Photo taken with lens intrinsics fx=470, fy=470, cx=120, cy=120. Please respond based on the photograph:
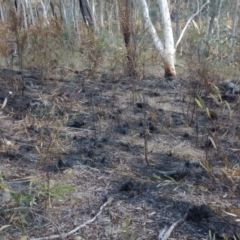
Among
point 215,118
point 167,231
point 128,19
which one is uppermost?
point 128,19

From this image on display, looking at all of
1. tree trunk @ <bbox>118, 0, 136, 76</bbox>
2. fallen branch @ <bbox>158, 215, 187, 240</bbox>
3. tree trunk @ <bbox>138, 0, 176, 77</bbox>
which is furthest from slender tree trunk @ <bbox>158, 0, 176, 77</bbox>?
fallen branch @ <bbox>158, 215, 187, 240</bbox>

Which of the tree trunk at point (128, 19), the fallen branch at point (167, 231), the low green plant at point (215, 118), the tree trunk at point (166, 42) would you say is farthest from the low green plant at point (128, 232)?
the tree trunk at point (166, 42)

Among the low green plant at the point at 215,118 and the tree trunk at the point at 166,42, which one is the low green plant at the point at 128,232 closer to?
the low green plant at the point at 215,118

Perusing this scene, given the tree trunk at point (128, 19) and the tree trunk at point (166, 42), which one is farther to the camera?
the tree trunk at point (166, 42)

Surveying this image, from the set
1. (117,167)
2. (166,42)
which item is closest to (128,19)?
(166,42)

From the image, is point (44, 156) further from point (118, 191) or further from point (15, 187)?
point (118, 191)

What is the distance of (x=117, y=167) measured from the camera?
295 cm

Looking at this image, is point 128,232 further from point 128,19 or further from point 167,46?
point 167,46

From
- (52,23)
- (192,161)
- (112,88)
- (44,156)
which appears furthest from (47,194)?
(52,23)

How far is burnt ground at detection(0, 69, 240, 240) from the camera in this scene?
2.26 metres

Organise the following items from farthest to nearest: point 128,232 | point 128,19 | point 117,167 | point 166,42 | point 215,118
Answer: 1. point 166,42
2. point 128,19
3. point 215,118
4. point 117,167
5. point 128,232

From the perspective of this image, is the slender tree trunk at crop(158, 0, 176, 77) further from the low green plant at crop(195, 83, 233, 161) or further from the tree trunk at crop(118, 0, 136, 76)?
the low green plant at crop(195, 83, 233, 161)

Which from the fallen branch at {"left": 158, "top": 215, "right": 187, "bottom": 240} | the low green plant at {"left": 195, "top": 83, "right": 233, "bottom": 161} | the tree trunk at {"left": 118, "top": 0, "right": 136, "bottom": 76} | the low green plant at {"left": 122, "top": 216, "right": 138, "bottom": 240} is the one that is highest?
the tree trunk at {"left": 118, "top": 0, "right": 136, "bottom": 76}

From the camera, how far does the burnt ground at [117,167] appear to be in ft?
7.41
